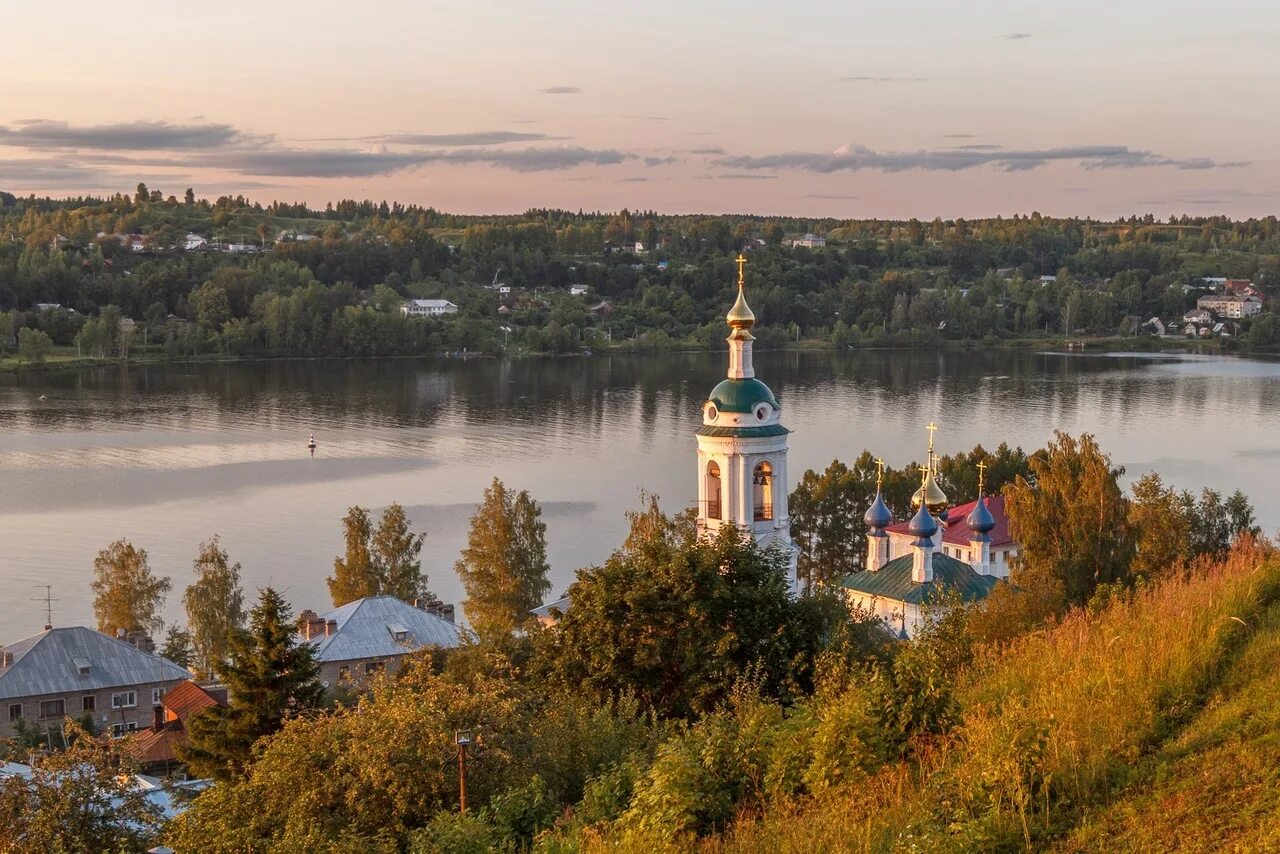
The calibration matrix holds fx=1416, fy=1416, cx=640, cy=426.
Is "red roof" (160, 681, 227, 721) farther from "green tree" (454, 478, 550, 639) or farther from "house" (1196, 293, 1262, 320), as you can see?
"house" (1196, 293, 1262, 320)

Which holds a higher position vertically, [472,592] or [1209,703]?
[1209,703]

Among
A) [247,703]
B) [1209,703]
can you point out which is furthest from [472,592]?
[1209,703]

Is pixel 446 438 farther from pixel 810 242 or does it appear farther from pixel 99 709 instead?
pixel 810 242

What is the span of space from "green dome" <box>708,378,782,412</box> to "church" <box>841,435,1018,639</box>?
232 centimetres

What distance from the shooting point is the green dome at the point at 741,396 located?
14.8m

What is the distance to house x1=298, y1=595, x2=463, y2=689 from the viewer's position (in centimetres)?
1797

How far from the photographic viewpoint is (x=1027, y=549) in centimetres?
1722

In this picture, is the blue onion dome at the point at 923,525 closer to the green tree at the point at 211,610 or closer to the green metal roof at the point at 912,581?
the green metal roof at the point at 912,581

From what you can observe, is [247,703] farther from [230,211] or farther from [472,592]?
[230,211]

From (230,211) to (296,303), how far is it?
4572cm

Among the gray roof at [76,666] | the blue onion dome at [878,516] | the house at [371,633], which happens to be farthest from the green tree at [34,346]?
the blue onion dome at [878,516]

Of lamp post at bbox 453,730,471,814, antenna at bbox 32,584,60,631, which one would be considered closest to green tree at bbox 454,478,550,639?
antenna at bbox 32,584,60,631

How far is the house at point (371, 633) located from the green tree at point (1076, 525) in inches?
281

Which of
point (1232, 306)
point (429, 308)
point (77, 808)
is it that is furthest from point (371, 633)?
point (1232, 306)
